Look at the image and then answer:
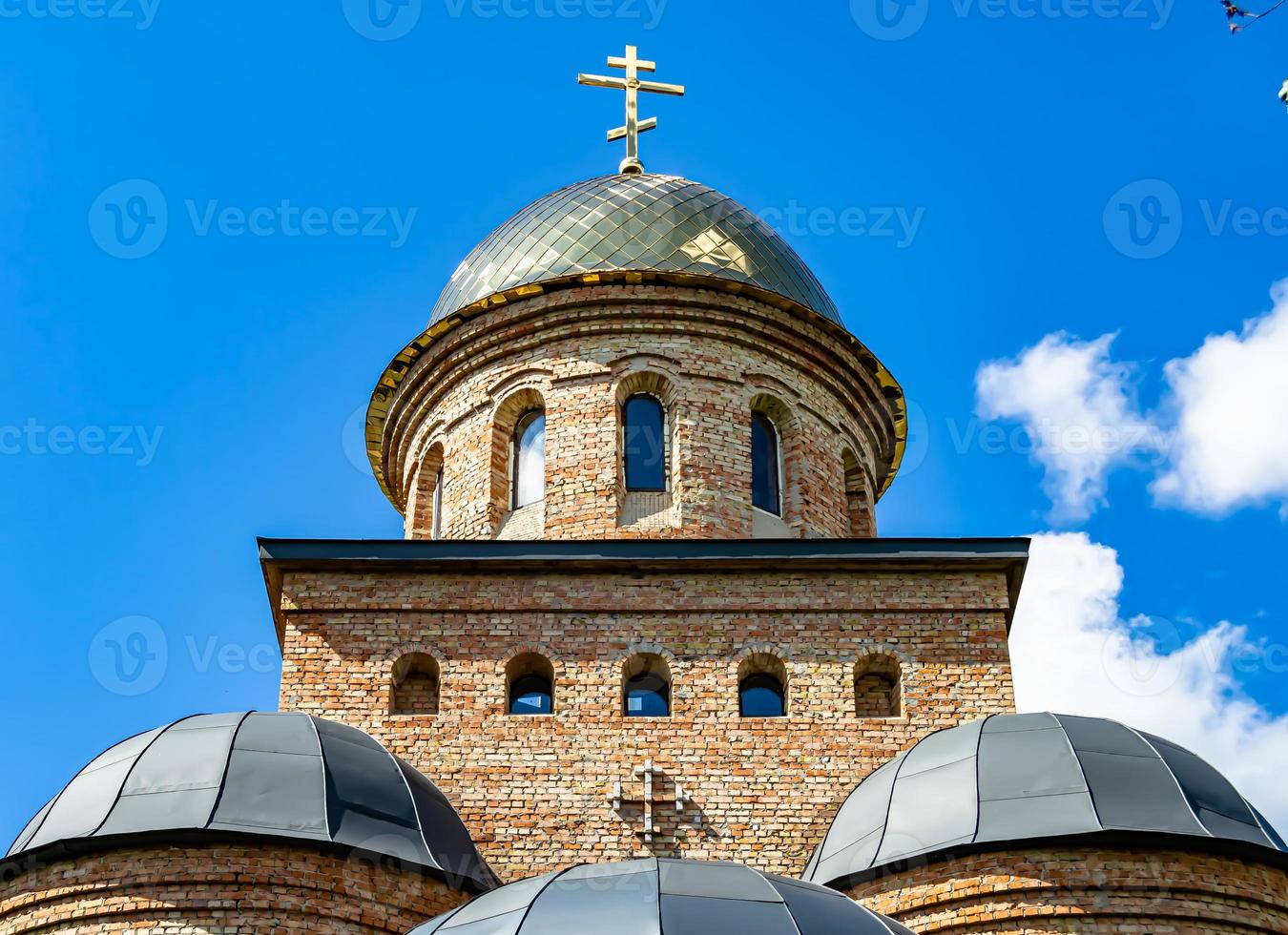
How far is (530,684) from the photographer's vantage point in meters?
14.1

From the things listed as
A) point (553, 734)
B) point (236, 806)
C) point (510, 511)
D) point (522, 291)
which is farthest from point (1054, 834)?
point (522, 291)

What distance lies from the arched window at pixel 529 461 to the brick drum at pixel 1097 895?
552 cm

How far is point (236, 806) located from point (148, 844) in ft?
1.87

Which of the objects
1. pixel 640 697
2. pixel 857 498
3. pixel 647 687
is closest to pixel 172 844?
pixel 640 697

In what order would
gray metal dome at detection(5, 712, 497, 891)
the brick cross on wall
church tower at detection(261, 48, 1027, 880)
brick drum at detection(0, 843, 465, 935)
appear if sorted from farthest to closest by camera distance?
church tower at detection(261, 48, 1027, 880) → the brick cross on wall → gray metal dome at detection(5, 712, 497, 891) → brick drum at detection(0, 843, 465, 935)

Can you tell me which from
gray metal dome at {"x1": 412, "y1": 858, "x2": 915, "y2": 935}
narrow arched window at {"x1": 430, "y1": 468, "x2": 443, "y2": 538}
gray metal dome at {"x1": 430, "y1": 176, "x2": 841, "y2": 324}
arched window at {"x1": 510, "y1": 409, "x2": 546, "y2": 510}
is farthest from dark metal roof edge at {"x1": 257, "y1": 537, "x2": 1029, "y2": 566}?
gray metal dome at {"x1": 412, "y1": 858, "x2": 915, "y2": 935}

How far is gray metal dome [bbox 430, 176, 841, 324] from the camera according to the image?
16766mm

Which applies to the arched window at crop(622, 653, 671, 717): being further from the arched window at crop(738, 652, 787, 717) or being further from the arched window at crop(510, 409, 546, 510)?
the arched window at crop(510, 409, 546, 510)

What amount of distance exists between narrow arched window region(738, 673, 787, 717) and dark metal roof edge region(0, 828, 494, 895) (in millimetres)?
3212

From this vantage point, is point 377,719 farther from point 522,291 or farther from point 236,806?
point 522,291

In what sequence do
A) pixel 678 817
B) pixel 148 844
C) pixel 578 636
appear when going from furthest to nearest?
pixel 578 636 < pixel 678 817 < pixel 148 844

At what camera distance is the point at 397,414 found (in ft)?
56.5

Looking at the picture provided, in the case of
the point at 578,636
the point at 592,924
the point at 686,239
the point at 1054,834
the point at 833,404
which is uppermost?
the point at 686,239

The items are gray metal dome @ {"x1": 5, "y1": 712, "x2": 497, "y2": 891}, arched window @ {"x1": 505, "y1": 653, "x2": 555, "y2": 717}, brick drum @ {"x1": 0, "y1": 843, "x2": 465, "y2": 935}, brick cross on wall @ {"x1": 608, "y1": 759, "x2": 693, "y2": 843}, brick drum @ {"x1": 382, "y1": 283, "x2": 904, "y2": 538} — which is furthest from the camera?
brick drum @ {"x1": 382, "y1": 283, "x2": 904, "y2": 538}
